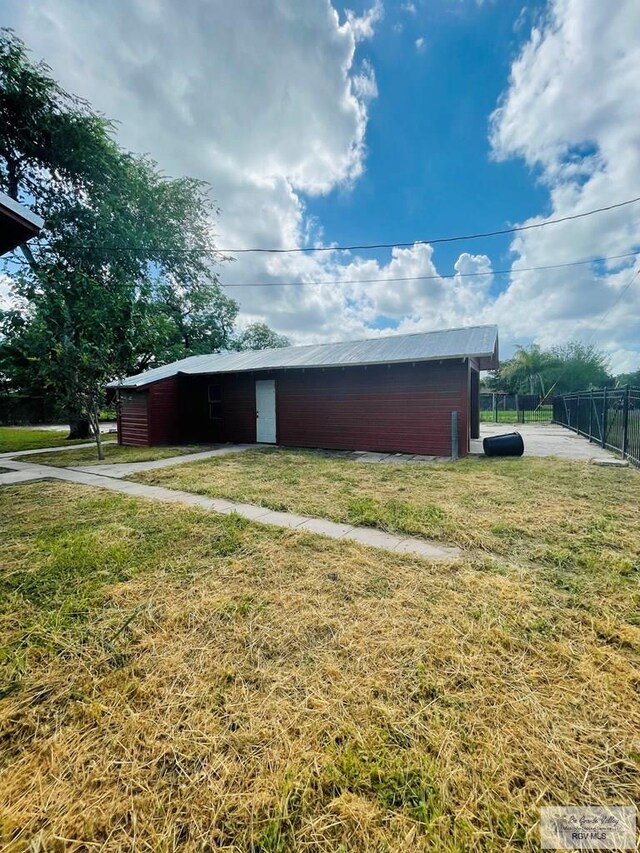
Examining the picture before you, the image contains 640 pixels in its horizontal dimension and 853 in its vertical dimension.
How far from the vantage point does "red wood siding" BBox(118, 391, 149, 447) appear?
424 inches

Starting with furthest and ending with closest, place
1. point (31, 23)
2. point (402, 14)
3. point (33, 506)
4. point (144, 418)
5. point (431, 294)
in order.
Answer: point (431, 294) < point (144, 418) < point (31, 23) < point (402, 14) < point (33, 506)

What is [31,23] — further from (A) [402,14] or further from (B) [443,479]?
(B) [443,479]

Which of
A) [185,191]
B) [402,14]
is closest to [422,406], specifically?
[402,14]

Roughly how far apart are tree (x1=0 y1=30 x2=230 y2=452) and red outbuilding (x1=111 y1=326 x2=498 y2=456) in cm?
193

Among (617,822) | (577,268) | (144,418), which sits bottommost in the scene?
(617,822)

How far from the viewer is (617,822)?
45.2 inches

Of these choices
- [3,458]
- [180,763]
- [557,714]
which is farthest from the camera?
[3,458]

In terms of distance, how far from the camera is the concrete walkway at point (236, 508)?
3.33 m

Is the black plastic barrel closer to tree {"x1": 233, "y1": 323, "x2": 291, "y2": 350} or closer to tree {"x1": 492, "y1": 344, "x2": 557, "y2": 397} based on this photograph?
tree {"x1": 492, "y1": 344, "x2": 557, "y2": 397}

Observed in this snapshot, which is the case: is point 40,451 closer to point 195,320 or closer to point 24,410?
A: point 195,320

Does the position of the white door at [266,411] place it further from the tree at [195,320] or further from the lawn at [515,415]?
the lawn at [515,415]

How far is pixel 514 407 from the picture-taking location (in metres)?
26.4

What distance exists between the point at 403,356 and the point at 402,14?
743cm

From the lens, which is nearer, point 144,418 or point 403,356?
point 403,356
